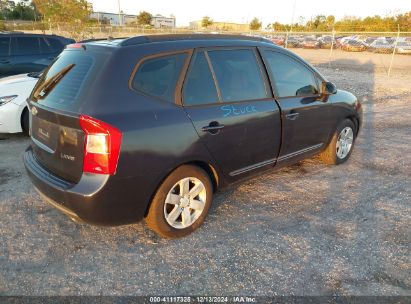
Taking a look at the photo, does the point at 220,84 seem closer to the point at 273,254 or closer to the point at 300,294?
the point at 273,254

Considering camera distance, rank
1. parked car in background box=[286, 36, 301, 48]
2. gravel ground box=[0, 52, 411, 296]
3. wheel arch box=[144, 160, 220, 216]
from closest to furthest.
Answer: gravel ground box=[0, 52, 411, 296] < wheel arch box=[144, 160, 220, 216] < parked car in background box=[286, 36, 301, 48]

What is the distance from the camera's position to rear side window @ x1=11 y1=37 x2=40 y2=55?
27.4ft

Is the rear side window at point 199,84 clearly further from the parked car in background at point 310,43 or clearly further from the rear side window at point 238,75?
the parked car in background at point 310,43

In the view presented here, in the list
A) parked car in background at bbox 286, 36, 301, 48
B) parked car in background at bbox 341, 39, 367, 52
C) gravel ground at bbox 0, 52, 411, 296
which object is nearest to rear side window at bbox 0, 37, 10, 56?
gravel ground at bbox 0, 52, 411, 296

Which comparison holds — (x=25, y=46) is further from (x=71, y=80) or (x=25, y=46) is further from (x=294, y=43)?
(x=294, y=43)

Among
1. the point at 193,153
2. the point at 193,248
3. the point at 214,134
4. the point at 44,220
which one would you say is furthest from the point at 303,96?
the point at 44,220

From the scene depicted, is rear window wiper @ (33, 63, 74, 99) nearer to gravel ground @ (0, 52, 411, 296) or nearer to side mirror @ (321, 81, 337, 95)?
gravel ground @ (0, 52, 411, 296)

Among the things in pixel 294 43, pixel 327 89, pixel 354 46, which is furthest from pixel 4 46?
pixel 294 43

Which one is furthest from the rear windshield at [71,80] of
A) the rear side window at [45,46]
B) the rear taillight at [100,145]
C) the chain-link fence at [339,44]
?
the chain-link fence at [339,44]

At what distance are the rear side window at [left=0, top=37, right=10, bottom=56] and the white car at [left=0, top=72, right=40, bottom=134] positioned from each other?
319 centimetres

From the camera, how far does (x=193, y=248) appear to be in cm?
293

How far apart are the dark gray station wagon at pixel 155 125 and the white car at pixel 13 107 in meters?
2.55

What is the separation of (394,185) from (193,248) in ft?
9.46

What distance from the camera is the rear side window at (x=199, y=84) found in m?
2.89
